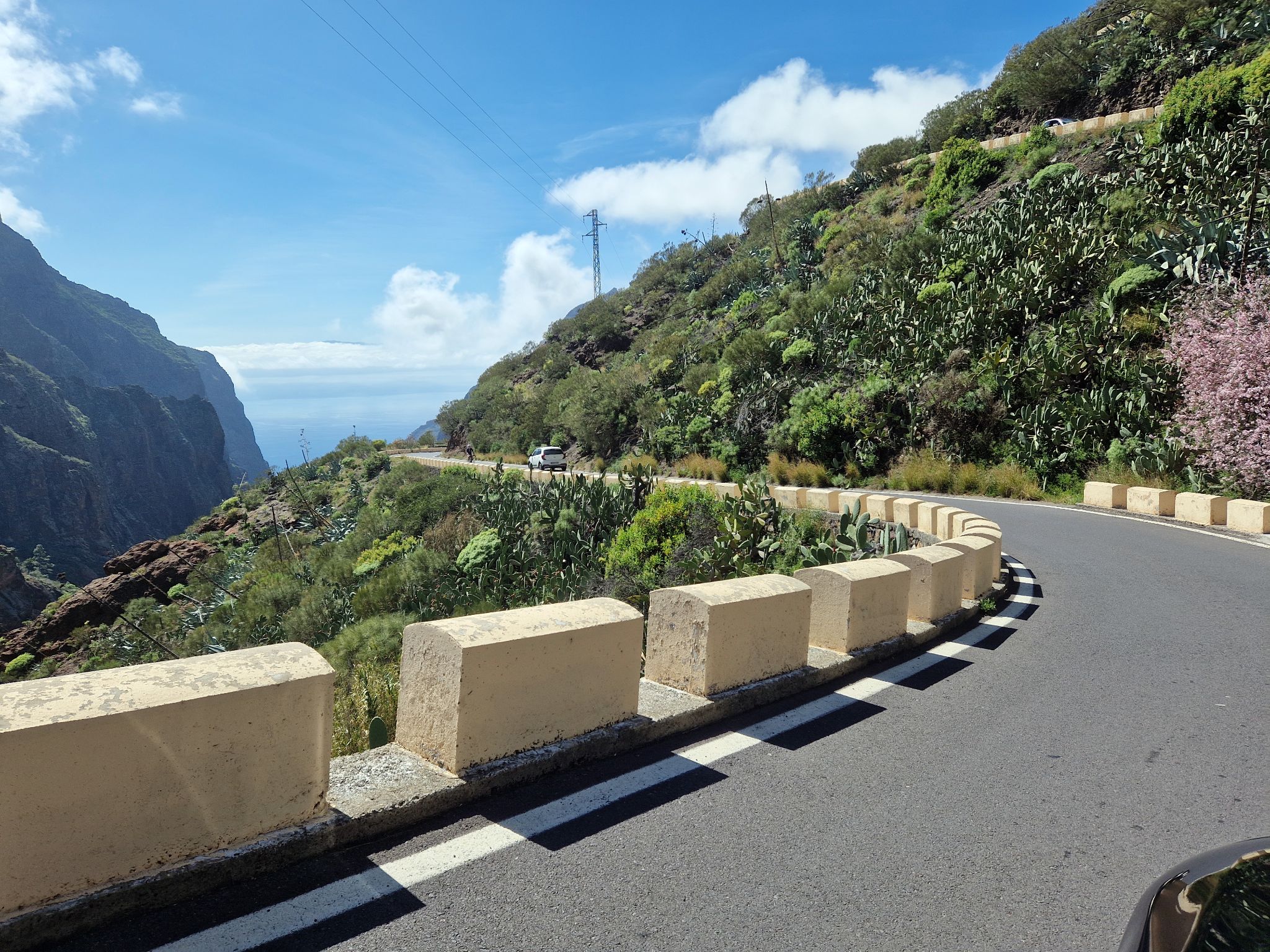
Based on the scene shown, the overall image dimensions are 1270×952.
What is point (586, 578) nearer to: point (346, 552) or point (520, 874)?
point (520, 874)

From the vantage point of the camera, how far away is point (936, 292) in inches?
1063

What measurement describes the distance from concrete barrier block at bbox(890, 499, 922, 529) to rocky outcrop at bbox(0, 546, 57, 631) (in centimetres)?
6055

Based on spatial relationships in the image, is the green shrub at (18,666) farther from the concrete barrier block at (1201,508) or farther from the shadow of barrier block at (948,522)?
the concrete barrier block at (1201,508)

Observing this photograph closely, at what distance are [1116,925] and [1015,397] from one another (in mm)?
21275

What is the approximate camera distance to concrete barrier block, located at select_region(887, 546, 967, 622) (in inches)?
275

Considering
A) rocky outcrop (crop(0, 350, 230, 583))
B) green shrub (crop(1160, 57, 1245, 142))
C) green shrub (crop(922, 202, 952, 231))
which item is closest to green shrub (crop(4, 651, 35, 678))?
green shrub (crop(922, 202, 952, 231))

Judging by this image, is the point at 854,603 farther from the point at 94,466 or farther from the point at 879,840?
the point at 94,466

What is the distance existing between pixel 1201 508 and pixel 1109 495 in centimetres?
253

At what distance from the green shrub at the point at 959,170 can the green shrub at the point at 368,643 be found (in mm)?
31804

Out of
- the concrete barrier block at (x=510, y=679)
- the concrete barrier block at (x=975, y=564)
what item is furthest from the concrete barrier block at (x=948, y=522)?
the concrete barrier block at (x=510, y=679)

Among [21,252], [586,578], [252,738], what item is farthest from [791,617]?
[21,252]

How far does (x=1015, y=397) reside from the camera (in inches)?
857

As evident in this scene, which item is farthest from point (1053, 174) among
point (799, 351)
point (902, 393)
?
point (902, 393)

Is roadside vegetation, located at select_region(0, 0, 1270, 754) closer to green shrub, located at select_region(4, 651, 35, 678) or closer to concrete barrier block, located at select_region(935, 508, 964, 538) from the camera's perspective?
green shrub, located at select_region(4, 651, 35, 678)
